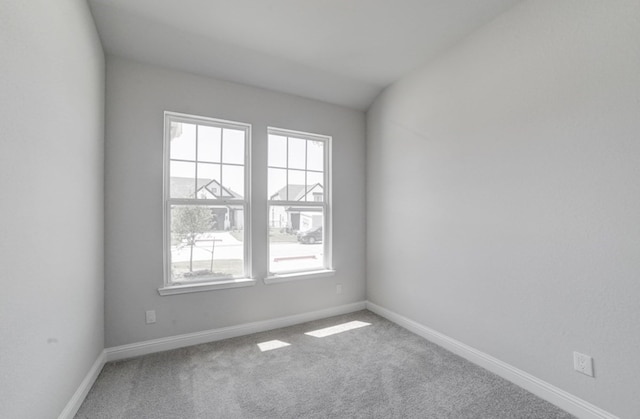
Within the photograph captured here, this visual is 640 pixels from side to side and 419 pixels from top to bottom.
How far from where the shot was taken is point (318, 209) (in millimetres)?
3441

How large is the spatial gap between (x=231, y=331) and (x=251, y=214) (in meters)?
1.19

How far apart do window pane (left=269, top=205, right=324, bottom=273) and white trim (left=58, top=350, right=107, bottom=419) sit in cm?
159

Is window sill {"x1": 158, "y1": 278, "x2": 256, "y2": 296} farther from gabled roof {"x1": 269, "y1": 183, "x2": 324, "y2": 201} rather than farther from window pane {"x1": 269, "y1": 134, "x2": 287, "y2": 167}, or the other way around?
window pane {"x1": 269, "y1": 134, "x2": 287, "y2": 167}

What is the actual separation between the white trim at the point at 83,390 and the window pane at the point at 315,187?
236 cm

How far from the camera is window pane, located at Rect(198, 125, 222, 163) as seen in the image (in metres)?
2.80

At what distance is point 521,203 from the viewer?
2.03 m

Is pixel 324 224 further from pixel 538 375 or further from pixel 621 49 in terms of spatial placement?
pixel 621 49

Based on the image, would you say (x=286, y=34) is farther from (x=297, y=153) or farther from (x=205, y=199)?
(x=205, y=199)

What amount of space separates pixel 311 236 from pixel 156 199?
66.1 inches

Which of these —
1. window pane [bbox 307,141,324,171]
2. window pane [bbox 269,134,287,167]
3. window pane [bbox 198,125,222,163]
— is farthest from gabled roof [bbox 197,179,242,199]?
window pane [bbox 307,141,324,171]

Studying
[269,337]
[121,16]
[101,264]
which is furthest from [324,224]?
[121,16]

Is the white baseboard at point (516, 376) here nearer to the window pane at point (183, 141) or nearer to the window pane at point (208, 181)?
the window pane at point (208, 181)

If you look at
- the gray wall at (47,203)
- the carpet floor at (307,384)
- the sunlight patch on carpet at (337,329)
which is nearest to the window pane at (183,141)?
the gray wall at (47,203)

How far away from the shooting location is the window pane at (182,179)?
267cm
